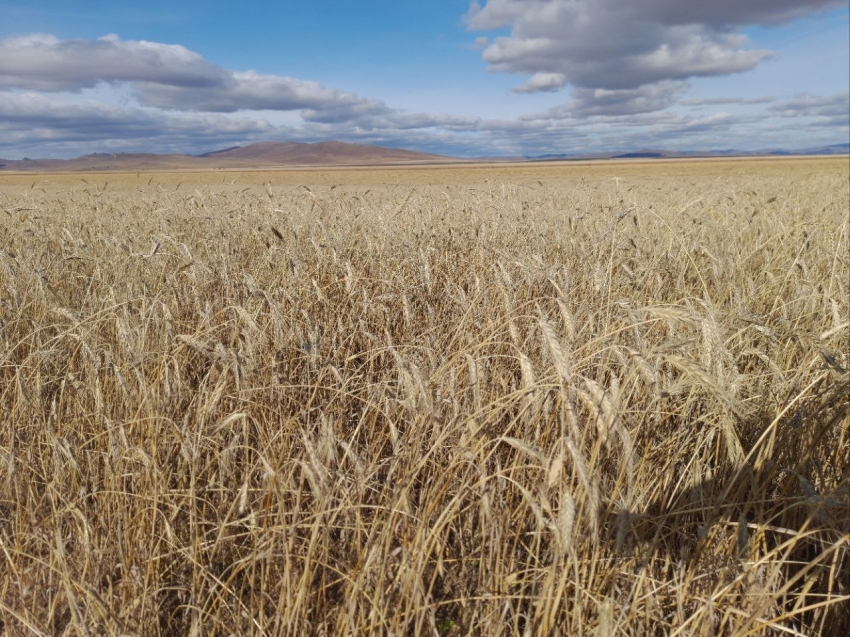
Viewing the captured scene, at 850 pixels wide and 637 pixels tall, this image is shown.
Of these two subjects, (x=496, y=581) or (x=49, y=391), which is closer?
(x=496, y=581)

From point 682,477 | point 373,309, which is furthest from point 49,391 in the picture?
point 682,477

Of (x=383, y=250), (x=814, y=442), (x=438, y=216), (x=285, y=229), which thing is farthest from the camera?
(x=438, y=216)

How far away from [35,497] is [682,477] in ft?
6.86

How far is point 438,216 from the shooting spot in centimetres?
578

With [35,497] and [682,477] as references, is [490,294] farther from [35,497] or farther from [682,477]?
[35,497]

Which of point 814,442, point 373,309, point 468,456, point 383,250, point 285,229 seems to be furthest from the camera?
point 285,229

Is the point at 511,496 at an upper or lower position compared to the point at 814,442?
lower

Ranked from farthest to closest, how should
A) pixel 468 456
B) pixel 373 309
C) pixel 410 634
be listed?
pixel 373 309, pixel 410 634, pixel 468 456

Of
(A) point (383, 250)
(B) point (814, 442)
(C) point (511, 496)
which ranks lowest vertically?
(C) point (511, 496)

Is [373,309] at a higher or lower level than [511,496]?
higher

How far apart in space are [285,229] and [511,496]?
359 centimetres

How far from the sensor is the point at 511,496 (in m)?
1.64

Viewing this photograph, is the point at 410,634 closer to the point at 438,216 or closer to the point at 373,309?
the point at 373,309

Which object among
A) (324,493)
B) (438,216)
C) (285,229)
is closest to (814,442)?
(324,493)
